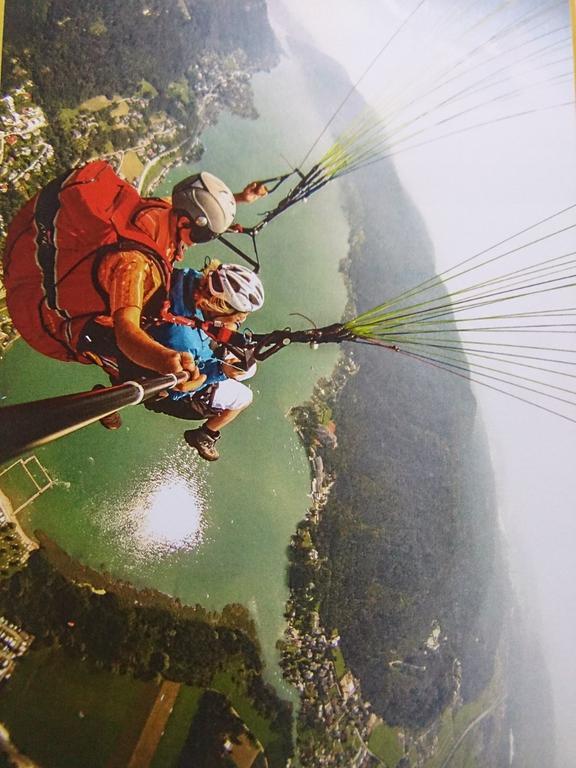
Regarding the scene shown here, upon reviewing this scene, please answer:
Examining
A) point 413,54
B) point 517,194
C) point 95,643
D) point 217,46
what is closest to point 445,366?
point 517,194

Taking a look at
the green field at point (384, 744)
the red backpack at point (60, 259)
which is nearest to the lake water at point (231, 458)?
the red backpack at point (60, 259)

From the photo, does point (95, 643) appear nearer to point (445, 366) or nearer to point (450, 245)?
point (445, 366)

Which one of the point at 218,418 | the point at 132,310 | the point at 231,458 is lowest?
the point at 231,458

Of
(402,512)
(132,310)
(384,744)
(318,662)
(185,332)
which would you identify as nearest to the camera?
(132,310)

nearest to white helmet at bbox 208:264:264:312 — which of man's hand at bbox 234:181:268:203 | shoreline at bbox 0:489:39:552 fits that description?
man's hand at bbox 234:181:268:203

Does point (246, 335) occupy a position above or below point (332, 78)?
below

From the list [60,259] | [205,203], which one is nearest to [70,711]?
[60,259]

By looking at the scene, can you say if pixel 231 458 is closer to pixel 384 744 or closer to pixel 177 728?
pixel 177 728
